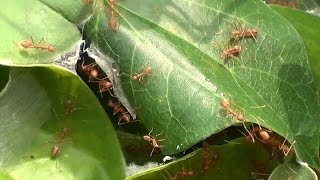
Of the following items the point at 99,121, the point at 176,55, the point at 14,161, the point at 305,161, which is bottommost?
the point at 14,161

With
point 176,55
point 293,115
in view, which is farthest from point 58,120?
point 293,115

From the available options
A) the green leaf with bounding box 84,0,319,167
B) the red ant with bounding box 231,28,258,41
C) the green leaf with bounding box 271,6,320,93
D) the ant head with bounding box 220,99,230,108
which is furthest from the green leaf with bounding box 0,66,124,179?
the green leaf with bounding box 271,6,320,93

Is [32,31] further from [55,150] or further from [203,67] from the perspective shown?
[203,67]

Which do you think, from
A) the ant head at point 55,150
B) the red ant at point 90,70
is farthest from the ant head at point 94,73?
the ant head at point 55,150

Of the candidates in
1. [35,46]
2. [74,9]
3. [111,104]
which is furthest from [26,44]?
[111,104]

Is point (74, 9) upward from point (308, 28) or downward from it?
downward

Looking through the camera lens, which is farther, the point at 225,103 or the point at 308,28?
the point at 308,28

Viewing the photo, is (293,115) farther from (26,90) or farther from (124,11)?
(26,90)

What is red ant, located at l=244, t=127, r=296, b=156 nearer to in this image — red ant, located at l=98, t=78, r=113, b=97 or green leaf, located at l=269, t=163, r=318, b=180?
green leaf, located at l=269, t=163, r=318, b=180
